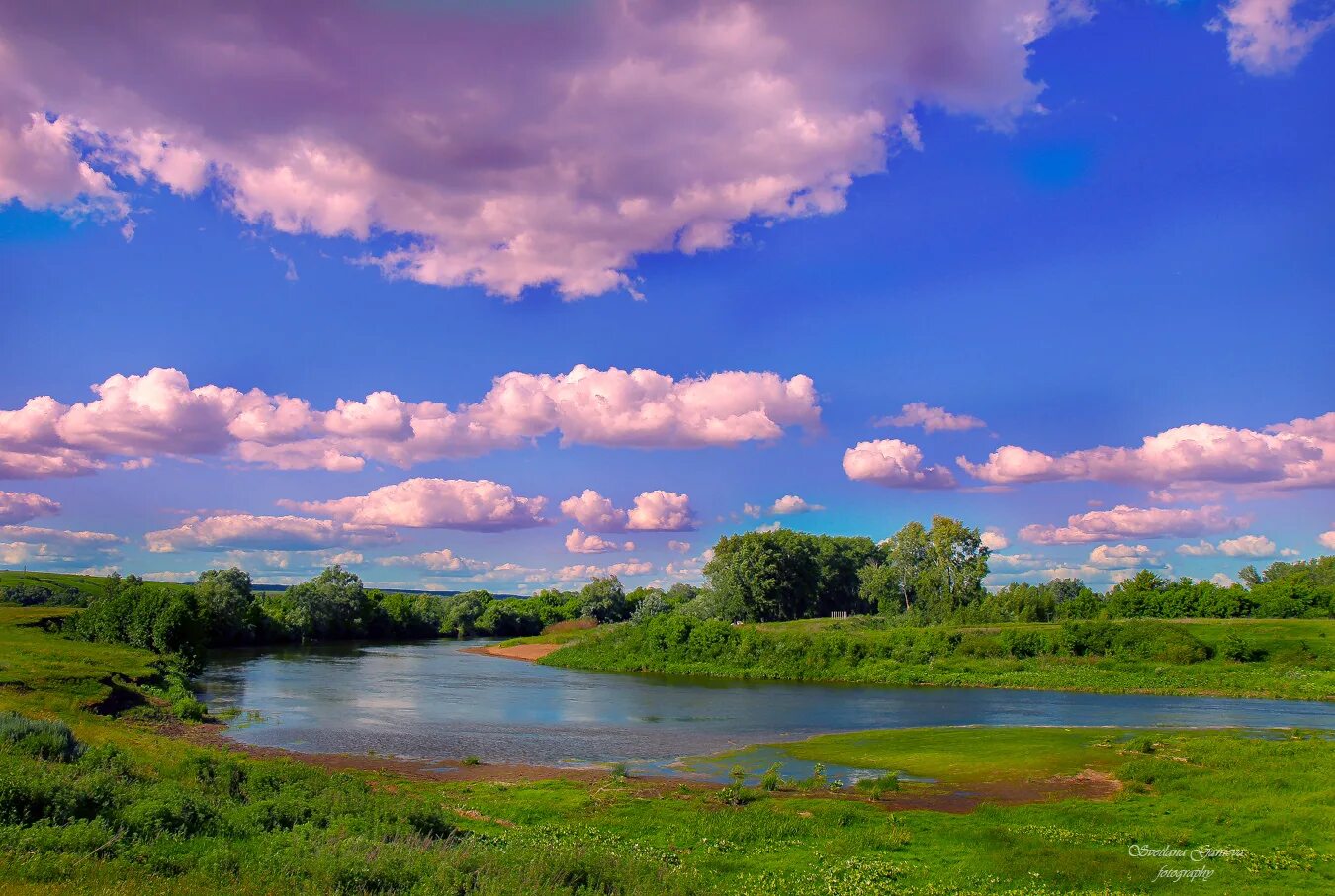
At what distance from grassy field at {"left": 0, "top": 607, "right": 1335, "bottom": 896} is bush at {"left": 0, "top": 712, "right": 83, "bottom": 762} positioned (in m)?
0.15

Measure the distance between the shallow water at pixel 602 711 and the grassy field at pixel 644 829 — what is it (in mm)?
9150

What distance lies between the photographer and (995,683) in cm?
7269

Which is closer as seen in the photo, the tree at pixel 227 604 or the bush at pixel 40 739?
the bush at pixel 40 739

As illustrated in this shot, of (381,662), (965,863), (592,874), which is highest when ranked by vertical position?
(592,874)

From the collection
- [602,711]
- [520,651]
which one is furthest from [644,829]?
[520,651]

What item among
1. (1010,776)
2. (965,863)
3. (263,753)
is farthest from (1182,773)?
(263,753)

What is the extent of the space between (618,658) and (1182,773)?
244 feet

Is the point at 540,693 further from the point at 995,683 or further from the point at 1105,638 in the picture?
the point at 1105,638

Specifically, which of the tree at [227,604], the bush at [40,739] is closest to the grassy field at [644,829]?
the bush at [40,739]

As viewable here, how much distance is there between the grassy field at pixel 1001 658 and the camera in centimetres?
6825

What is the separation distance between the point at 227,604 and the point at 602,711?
80815mm

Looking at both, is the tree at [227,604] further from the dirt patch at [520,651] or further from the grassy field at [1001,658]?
the grassy field at [1001,658]

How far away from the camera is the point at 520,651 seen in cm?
11994

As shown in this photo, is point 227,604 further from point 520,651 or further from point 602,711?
point 602,711
